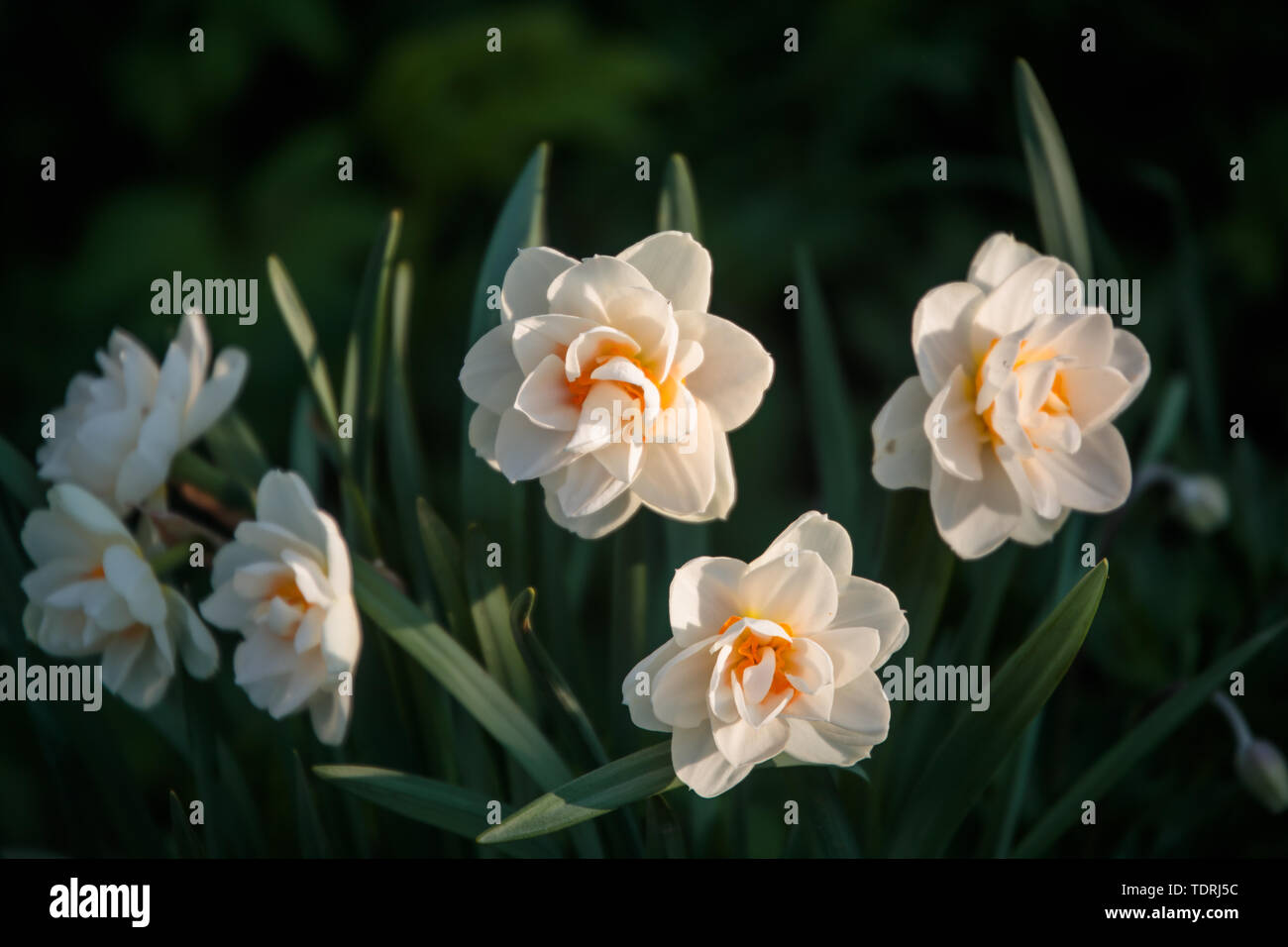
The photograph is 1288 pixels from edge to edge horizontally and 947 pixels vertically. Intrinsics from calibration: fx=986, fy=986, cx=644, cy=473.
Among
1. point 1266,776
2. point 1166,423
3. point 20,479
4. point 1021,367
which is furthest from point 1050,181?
point 20,479

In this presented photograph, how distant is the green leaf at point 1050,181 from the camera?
0.64 meters

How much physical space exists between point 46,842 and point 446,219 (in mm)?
975

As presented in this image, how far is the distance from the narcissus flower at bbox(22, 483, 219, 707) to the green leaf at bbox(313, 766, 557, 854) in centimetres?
11

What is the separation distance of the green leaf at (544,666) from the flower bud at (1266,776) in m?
0.42

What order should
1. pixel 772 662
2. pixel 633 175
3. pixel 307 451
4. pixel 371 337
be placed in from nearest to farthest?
pixel 772 662
pixel 371 337
pixel 307 451
pixel 633 175

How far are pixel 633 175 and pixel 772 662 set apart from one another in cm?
117

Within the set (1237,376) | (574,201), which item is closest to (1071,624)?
(1237,376)

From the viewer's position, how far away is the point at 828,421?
2.45 feet

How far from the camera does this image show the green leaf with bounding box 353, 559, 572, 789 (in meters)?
0.56

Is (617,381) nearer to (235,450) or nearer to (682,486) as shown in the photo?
(682,486)

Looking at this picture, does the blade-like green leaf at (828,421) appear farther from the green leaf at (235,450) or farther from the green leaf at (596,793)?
the green leaf at (235,450)

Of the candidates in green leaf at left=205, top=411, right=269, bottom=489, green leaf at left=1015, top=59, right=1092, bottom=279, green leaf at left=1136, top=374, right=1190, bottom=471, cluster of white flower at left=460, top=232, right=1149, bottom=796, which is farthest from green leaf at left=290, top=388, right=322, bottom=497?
green leaf at left=1136, top=374, right=1190, bottom=471
